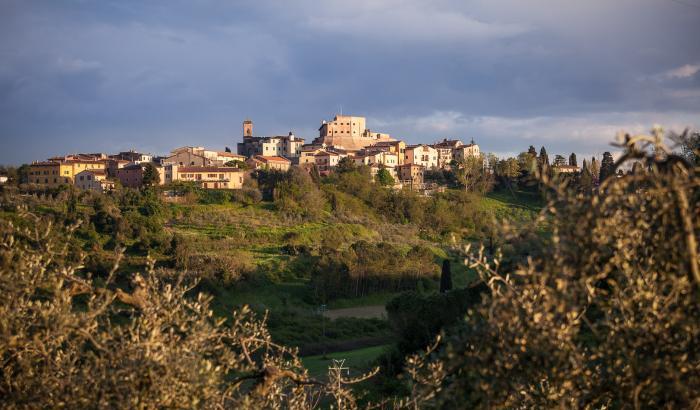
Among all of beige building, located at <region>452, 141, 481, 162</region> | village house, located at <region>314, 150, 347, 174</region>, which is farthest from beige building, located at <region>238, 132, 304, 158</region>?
beige building, located at <region>452, 141, 481, 162</region>

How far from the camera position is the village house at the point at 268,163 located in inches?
2985

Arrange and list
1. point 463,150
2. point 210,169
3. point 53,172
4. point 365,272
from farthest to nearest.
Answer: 1. point 463,150
2. point 210,169
3. point 53,172
4. point 365,272

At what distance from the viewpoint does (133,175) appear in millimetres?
66438

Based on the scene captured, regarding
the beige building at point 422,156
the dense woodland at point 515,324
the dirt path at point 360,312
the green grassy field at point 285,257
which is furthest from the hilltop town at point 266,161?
the dense woodland at point 515,324

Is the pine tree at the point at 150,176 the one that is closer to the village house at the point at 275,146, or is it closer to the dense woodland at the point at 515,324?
the village house at the point at 275,146

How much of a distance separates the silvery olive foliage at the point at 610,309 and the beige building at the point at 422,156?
8627cm

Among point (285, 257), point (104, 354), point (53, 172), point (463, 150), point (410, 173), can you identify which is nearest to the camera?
point (104, 354)

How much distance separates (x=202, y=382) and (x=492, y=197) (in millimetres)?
73540

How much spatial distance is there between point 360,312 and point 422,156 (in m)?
57.7

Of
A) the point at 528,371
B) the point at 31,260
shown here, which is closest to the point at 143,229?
the point at 31,260

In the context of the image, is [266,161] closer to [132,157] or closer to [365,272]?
[132,157]

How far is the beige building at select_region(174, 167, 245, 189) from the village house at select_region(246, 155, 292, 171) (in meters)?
7.99

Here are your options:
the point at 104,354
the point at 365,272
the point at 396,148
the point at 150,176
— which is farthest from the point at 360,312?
Result: the point at 396,148

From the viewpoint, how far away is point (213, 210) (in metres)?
55.7
